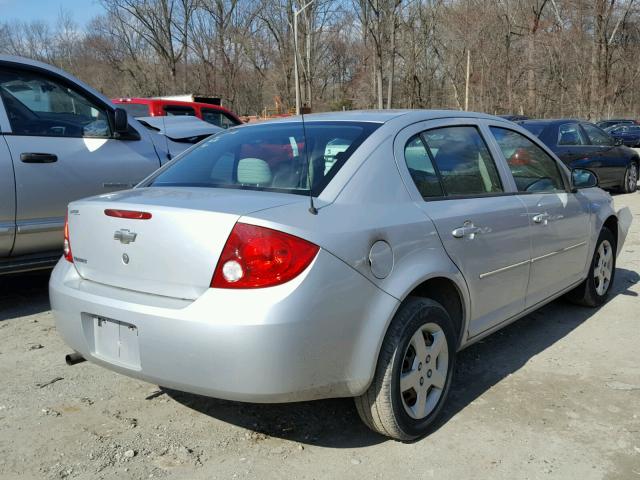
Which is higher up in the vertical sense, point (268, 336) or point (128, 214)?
point (128, 214)

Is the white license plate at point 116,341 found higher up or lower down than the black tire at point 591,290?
higher up

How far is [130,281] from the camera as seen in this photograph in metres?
2.72

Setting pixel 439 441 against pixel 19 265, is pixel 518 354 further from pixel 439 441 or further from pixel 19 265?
pixel 19 265

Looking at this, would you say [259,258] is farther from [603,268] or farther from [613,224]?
[613,224]

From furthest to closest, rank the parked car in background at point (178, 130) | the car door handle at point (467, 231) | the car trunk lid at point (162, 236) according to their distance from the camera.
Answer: the parked car in background at point (178, 130), the car door handle at point (467, 231), the car trunk lid at point (162, 236)

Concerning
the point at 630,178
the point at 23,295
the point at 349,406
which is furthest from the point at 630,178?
the point at 23,295

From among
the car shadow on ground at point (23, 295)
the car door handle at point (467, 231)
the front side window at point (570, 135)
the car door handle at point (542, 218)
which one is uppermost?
the front side window at point (570, 135)

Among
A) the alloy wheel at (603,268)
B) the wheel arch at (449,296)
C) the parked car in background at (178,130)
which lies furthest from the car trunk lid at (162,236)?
the alloy wheel at (603,268)

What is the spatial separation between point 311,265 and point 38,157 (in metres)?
3.28

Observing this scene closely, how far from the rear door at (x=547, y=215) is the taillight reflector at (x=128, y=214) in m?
2.33

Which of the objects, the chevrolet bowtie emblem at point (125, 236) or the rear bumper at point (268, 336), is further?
the chevrolet bowtie emblem at point (125, 236)

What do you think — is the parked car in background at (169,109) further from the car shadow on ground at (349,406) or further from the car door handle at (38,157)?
the car shadow on ground at (349,406)

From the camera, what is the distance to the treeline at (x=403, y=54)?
38.2 meters

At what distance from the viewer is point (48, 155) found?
4.88 metres
